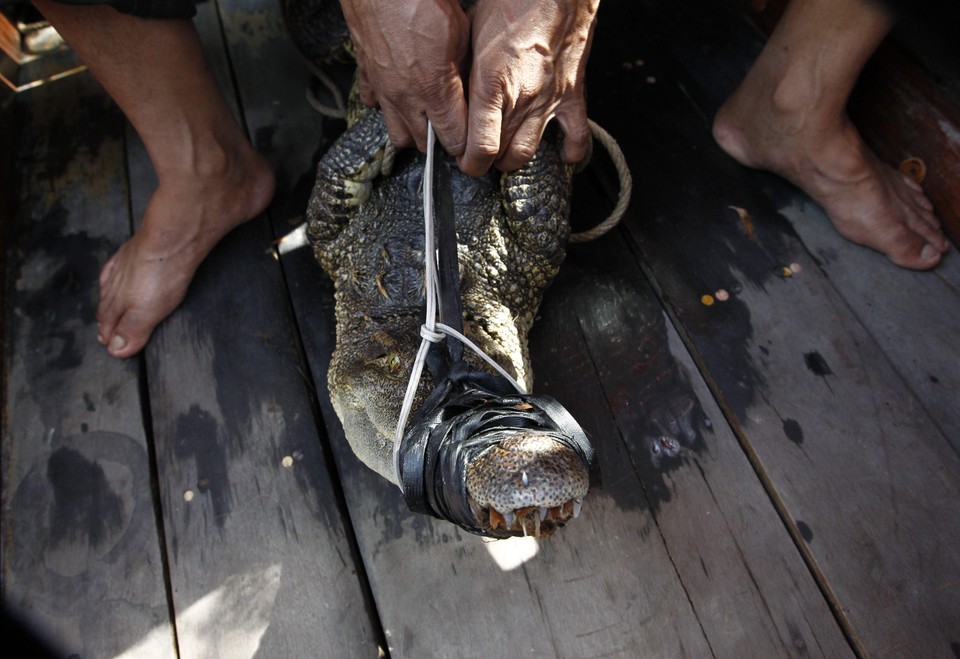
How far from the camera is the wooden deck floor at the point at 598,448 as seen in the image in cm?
139

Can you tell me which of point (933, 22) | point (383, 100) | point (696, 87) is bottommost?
point (696, 87)

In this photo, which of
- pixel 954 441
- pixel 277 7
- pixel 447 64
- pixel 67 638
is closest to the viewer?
pixel 447 64

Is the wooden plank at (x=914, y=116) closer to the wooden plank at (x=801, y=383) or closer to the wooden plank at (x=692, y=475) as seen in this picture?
the wooden plank at (x=801, y=383)

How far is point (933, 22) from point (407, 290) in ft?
3.60

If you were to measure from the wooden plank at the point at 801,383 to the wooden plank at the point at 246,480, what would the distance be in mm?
1026

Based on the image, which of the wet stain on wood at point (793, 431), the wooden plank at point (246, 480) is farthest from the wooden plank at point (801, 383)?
the wooden plank at point (246, 480)

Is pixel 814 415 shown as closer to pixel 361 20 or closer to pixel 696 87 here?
pixel 696 87

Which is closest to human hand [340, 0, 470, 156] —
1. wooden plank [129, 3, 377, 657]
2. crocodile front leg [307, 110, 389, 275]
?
A: crocodile front leg [307, 110, 389, 275]

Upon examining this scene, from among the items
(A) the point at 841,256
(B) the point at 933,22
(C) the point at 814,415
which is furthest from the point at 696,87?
(B) the point at 933,22

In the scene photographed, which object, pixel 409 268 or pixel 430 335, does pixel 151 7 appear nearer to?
pixel 409 268

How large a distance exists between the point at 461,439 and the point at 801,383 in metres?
1.07

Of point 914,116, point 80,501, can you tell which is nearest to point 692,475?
point 914,116

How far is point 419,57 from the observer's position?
51.0 inches

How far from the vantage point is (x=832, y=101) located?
1.85 meters
